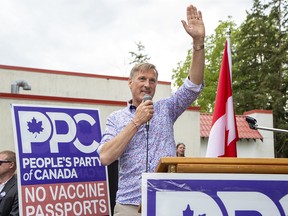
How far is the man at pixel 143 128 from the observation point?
3.01 meters

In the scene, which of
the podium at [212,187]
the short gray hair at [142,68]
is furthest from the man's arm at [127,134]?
the podium at [212,187]

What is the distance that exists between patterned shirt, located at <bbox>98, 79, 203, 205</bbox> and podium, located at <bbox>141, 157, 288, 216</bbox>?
0.62 meters

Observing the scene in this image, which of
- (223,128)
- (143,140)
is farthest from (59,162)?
(143,140)

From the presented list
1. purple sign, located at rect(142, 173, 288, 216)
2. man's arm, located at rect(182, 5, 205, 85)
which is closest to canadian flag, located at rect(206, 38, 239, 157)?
man's arm, located at rect(182, 5, 205, 85)

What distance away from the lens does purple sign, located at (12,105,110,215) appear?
4844 mm

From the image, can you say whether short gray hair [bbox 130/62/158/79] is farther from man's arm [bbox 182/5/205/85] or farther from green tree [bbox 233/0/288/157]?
green tree [bbox 233/0/288/157]

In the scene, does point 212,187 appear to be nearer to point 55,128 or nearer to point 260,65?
point 55,128

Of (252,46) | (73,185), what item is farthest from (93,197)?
(252,46)

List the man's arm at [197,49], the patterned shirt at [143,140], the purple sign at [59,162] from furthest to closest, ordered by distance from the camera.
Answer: the purple sign at [59,162] → the man's arm at [197,49] → the patterned shirt at [143,140]

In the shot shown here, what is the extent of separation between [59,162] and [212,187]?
286cm

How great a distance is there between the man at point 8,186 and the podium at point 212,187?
343 centimetres

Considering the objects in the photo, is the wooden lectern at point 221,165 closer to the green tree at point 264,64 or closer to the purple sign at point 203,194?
the purple sign at point 203,194

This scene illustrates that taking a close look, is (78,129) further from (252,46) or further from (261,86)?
(252,46)

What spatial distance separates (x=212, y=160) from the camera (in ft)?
7.93
